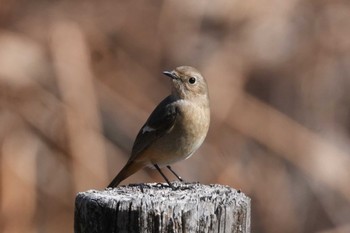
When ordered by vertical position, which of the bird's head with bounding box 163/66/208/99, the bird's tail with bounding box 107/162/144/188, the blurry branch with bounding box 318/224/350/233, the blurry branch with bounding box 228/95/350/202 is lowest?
the bird's tail with bounding box 107/162/144/188

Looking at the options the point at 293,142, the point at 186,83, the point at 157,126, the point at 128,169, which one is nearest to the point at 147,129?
the point at 157,126

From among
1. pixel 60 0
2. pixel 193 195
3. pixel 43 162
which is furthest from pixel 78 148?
pixel 193 195

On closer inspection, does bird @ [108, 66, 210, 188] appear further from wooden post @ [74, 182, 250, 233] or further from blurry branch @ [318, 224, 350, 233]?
blurry branch @ [318, 224, 350, 233]

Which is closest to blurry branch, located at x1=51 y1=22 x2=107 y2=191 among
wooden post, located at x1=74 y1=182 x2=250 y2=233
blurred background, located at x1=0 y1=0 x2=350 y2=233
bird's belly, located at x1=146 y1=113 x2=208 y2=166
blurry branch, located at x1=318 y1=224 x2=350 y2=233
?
blurred background, located at x1=0 y1=0 x2=350 y2=233

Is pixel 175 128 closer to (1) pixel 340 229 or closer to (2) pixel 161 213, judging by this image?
(2) pixel 161 213

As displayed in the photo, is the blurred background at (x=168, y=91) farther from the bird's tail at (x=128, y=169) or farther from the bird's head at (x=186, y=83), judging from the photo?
the bird's tail at (x=128, y=169)

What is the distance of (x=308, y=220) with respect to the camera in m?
6.91

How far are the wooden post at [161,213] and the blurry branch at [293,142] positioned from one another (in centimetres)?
342

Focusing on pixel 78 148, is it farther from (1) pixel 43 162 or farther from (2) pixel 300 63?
(2) pixel 300 63

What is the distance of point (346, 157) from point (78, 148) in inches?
63.3

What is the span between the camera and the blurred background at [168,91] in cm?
636

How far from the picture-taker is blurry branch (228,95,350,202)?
6.66m

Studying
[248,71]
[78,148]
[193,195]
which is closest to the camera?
[193,195]

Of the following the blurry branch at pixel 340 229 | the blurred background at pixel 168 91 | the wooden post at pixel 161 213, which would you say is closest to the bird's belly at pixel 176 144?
the wooden post at pixel 161 213
